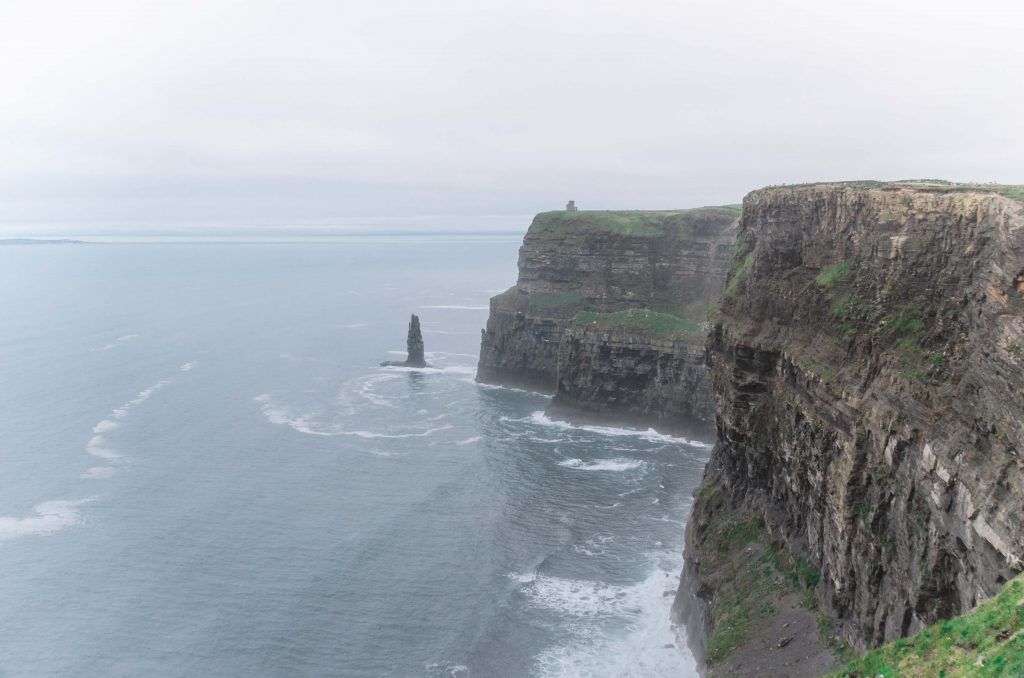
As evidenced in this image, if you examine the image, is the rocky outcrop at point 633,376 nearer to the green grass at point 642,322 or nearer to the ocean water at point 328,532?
the green grass at point 642,322

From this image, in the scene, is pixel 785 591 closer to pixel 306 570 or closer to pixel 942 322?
pixel 942 322

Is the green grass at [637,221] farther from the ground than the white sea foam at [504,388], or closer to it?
farther from the ground

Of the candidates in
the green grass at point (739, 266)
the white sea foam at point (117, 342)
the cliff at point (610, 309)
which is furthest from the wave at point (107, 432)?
the green grass at point (739, 266)

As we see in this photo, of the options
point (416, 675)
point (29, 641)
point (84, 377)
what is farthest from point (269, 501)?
point (84, 377)

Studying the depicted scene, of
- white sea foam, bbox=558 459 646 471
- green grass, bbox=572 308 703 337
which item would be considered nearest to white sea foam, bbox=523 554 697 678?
white sea foam, bbox=558 459 646 471

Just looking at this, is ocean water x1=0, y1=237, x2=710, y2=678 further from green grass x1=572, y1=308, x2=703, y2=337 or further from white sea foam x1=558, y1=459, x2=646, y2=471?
green grass x1=572, y1=308, x2=703, y2=337
